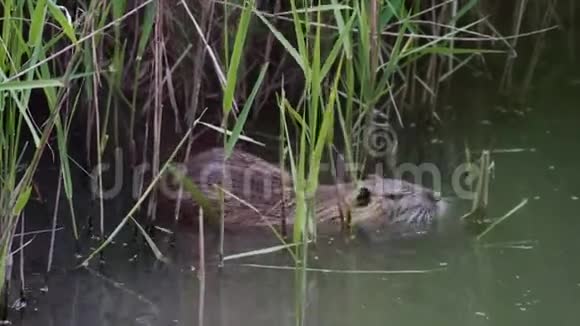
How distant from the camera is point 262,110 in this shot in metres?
3.21

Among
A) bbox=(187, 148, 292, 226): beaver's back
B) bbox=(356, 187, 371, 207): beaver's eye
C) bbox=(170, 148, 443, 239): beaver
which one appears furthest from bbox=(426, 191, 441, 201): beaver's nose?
bbox=(187, 148, 292, 226): beaver's back

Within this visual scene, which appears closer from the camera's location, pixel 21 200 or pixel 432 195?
pixel 21 200

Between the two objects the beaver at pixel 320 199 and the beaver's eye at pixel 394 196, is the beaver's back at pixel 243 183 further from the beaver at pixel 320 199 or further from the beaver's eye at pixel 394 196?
the beaver's eye at pixel 394 196

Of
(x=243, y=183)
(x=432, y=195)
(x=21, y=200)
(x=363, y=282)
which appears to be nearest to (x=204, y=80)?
(x=243, y=183)

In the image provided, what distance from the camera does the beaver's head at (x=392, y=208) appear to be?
267 cm

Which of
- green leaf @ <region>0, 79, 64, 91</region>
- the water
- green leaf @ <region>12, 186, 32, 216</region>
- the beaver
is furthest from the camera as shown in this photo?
the beaver

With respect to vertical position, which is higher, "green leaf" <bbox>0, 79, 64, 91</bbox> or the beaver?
"green leaf" <bbox>0, 79, 64, 91</bbox>

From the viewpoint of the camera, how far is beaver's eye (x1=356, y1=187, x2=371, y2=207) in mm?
2666

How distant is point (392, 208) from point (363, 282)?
41 centimetres

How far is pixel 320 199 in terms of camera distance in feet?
8.73

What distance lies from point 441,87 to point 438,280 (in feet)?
3.99

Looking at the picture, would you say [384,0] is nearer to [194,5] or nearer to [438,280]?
[194,5]

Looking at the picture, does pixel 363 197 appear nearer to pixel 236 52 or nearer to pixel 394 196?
pixel 394 196

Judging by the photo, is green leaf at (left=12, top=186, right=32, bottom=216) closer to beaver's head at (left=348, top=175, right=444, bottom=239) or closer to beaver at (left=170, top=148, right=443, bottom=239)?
beaver at (left=170, top=148, right=443, bottom=239)
